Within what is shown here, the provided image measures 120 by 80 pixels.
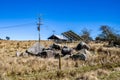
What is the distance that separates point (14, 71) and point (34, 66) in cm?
203

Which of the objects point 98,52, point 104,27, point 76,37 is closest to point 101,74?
point 98,52

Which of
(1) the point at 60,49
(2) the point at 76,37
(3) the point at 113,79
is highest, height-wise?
(2) the point at 76,37

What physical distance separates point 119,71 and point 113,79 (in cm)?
257

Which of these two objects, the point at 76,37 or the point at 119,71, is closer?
the point at 119,71

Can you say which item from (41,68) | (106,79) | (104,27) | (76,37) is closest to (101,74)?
(106,79)

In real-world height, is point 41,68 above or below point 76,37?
below

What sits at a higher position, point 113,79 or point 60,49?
point 60,49

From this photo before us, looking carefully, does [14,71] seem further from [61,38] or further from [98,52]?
[61,38]

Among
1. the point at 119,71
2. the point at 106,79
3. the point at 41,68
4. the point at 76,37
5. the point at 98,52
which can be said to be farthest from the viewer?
the point at 76,37

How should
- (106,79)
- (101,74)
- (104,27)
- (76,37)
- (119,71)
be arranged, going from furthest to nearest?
(104,27), (76,37), (119,71), (101,74), (106,79)

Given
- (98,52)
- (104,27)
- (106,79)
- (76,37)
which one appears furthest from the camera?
(104,27)

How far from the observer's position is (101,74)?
1378 centimetres

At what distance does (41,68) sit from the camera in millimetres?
16938

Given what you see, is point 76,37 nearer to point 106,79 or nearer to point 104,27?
point 104,27
